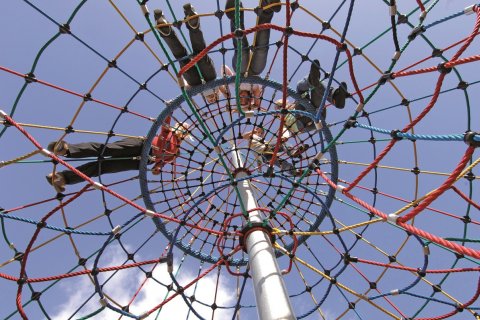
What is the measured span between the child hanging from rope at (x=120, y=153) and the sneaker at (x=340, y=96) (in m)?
3.58

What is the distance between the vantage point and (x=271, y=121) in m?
9.64

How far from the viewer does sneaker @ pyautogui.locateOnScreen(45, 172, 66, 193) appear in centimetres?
883

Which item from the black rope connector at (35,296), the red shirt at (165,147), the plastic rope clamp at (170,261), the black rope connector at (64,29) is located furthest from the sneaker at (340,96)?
the black rope connector at (35,296)

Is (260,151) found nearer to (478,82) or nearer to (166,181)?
(166,181)

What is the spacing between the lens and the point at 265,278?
5582 millimetres

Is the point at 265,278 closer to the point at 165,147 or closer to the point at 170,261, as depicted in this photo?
the point at 170,261

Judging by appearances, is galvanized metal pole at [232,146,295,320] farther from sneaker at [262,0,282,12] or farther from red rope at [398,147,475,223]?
sneaker at [262,0,282,12]

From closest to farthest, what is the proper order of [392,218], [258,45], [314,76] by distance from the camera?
[392,218]
[258,45]
[314,76]

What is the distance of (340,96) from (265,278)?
532cm

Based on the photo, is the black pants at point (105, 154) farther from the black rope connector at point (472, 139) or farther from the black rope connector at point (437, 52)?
the black rope connector at point (472, 139)

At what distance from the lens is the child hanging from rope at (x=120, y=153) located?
8.91 metres

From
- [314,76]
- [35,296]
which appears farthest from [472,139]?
[35,296]

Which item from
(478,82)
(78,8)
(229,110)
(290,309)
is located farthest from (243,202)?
(478,82)

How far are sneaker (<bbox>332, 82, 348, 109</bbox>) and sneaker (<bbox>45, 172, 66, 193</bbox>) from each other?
655cm
